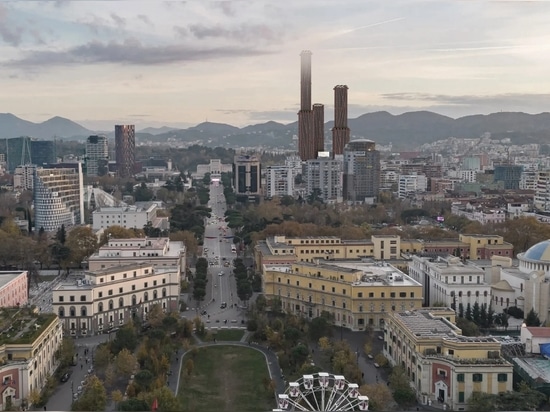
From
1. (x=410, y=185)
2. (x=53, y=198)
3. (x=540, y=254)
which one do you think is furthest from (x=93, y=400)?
(x=410, y=185)

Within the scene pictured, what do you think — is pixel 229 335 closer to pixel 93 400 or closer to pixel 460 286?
pixel 93 400

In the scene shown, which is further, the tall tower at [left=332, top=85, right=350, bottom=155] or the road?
the tall tower at [left=332, top=85, right=350, bottom=155]

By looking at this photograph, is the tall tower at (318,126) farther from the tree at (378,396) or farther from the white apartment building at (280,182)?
the tree at (378,396)

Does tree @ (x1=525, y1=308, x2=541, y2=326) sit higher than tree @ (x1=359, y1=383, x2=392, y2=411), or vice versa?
tree @ (x1=359, y1=383, x2=392, y2=411)

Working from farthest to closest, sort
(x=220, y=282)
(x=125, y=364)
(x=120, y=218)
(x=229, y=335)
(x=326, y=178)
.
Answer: (x=326, y=178), (x=120, y=218), (x=220, y=282), (x=229, y=335), (x=125, y=364)

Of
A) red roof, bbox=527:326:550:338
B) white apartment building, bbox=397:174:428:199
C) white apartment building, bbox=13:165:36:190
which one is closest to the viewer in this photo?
red roof, bbox=527:326:550:338

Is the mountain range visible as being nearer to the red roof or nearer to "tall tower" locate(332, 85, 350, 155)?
"tall tower" locate(332, 85, 350, 155)

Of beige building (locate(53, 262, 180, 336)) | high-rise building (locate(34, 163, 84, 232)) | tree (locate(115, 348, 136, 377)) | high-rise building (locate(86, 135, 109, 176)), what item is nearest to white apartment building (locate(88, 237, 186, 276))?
beige building (locate(53, 262, 180, 336))

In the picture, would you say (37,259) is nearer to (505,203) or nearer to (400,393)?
(400,393)
